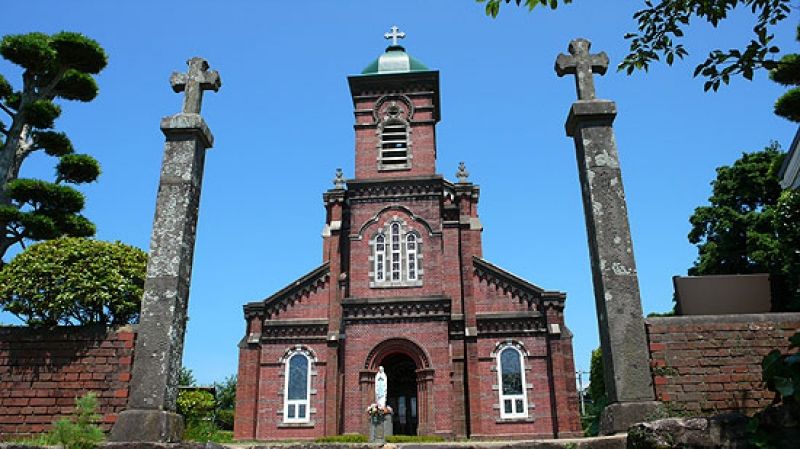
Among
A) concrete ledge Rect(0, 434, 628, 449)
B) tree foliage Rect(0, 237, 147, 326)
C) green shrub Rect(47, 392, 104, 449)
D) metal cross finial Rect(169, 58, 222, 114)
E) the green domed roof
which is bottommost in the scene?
concrete ledge Rect(0, 434, 628, 449)

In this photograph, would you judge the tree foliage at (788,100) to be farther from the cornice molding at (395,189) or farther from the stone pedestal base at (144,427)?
the stone pedestal base at (144,427)

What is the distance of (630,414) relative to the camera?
7.30m

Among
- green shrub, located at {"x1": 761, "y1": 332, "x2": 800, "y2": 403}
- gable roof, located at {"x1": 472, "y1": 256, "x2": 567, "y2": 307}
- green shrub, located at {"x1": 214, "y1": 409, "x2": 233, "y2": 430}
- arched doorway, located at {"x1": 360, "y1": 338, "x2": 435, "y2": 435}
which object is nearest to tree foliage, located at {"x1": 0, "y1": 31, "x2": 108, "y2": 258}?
arched doorway, located at {"x1": 360, "y1": 338, "x2": 435, "y2": 435}

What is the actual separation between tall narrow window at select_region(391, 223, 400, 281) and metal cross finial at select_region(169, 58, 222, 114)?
17121 mm

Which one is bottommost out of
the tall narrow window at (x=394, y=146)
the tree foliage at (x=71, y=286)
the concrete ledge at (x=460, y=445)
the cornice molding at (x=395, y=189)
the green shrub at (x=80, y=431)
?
the concrete ledge at (x=460, y=445)

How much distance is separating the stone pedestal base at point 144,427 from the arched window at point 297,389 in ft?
59.4

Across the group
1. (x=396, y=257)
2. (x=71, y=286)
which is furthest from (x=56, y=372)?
(x=396, y=257)

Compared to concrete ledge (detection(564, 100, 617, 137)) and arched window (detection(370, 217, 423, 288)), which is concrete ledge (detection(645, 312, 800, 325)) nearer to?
concrete ledge (detection(564, 100, 617, 137))

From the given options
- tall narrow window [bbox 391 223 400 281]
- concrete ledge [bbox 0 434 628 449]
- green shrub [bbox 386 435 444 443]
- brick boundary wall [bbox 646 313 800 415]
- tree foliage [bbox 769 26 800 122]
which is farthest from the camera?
tall narrow window [bbox 391 223 400 281]

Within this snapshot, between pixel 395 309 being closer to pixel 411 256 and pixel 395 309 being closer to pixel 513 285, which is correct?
pixel 411 256

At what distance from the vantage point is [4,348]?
8500mm

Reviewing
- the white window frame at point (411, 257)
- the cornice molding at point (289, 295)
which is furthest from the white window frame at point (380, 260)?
the cornice molding at point (289, 295)

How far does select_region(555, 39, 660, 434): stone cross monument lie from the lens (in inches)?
295

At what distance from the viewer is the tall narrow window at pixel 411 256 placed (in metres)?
25.8
